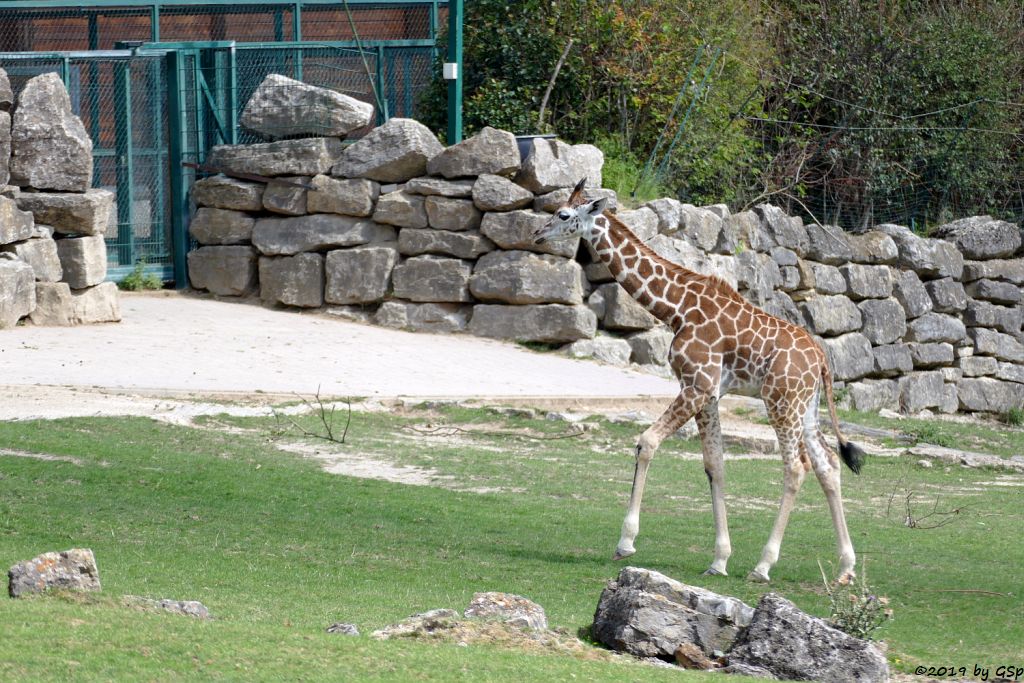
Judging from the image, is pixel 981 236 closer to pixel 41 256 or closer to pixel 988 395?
pixel 988 395

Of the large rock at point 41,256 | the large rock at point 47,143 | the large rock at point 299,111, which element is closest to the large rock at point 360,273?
the large rock at point 299,111

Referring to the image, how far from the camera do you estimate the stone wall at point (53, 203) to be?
16.9 metres

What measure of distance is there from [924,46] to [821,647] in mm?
20060

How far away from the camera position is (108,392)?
13.7 meters

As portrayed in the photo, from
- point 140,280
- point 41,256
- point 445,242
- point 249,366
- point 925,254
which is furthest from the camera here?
point 925,254

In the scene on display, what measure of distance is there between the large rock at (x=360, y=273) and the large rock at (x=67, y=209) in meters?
3.26

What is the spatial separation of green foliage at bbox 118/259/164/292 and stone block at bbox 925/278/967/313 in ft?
40.8

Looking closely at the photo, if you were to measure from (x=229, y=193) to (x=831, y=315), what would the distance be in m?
9.24

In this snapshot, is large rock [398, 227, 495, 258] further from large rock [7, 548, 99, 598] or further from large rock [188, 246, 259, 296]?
large rock [7, 548, 99, 598]

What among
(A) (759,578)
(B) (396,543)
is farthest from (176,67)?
(A) (759,578)

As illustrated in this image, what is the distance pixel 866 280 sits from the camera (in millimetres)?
22422

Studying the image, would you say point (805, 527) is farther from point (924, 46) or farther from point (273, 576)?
point (924, 46)

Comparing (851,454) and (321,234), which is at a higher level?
(321,234)

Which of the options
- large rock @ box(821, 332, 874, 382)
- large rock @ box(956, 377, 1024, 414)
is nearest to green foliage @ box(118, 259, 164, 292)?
large rock @ box(821, 332, 874, 382)
